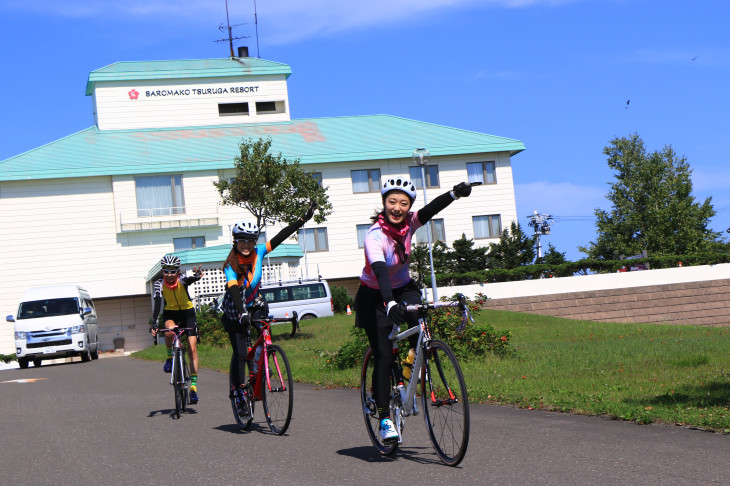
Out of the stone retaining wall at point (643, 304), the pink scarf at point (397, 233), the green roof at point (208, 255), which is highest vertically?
the green roof at point (208, 255)

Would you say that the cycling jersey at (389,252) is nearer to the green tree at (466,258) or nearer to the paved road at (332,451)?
the paved road at (332,451)

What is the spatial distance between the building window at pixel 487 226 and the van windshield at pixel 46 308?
1026 inches

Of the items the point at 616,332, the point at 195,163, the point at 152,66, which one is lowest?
the point at 616,332

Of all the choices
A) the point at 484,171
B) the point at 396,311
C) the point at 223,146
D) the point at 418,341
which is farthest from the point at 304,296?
the point at 396,311

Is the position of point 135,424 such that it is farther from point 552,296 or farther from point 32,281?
point 32,281

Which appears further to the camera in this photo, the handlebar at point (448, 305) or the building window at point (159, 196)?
the building window at point (159, 196)

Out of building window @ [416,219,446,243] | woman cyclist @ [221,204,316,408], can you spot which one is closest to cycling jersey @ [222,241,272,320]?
woman cyclist @ [221,204,316,408]

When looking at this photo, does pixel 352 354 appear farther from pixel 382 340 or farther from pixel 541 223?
pixel 541 223

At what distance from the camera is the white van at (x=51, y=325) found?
2725cm

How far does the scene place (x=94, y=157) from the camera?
150ft

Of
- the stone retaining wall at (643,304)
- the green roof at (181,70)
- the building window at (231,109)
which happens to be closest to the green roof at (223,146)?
the building window at (231,109)

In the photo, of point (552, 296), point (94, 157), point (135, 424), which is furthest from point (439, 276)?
point (135, 424)

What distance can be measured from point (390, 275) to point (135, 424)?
A: 15.4ft

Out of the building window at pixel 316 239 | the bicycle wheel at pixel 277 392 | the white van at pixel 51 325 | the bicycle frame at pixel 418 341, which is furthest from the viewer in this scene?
the building window at pixel 316 239
